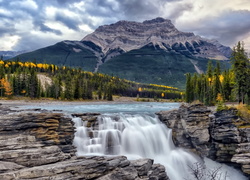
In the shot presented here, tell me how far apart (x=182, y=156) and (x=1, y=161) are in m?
22.8

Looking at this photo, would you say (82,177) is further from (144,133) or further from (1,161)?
(144,133)

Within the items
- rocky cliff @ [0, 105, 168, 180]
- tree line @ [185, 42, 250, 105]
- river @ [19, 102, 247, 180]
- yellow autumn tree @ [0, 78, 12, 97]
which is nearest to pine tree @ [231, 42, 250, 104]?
tree line @ [185, 42, 250, 105]

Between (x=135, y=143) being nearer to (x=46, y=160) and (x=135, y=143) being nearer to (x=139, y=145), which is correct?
(x=139, y=145)

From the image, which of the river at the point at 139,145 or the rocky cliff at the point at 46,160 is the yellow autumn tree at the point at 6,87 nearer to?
the river at the point at 139,145

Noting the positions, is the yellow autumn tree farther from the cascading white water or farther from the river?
the cascading white water

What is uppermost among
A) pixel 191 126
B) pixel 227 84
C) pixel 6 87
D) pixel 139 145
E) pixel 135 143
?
pixel 227 84

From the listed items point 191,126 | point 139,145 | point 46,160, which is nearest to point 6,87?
point 139,145

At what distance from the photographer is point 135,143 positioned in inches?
1097

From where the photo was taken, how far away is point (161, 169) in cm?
2055

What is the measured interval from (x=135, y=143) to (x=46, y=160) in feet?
47.1

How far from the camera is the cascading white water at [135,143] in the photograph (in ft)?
83.6

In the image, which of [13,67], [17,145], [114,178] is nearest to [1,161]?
[17,145]

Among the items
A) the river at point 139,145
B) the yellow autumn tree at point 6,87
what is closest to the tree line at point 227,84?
the river at point 139,145

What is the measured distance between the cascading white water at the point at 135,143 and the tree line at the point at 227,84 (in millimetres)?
14371
